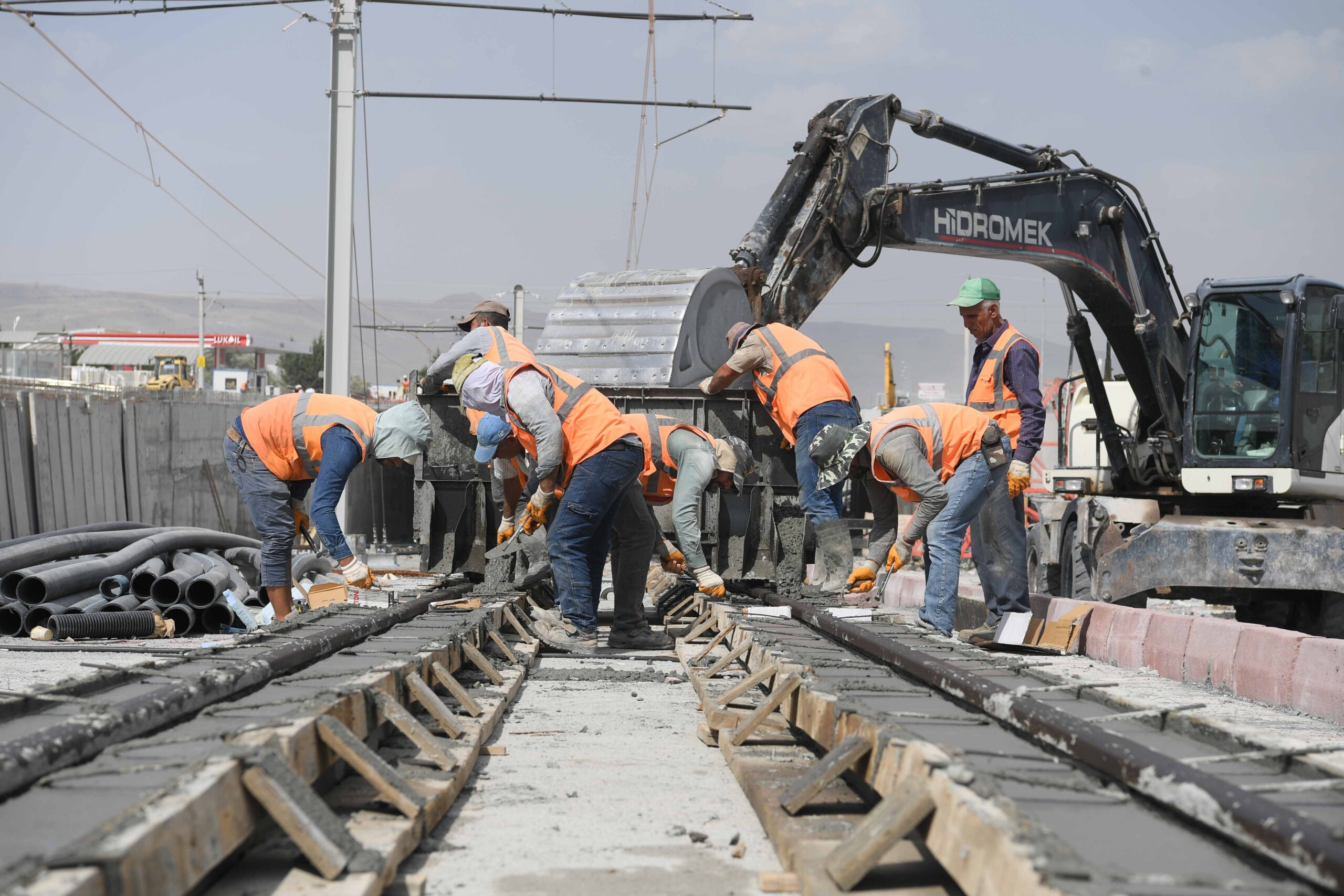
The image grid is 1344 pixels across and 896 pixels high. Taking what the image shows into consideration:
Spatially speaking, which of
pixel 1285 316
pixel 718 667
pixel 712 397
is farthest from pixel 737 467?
pixel 1285 316

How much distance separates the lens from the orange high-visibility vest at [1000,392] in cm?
844

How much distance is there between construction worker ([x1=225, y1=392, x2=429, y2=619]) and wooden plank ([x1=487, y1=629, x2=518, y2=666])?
118 centimetres

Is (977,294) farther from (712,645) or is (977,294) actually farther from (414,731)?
(414,731)

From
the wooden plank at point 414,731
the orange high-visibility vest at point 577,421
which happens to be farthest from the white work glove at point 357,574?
the wooden plank at point 414,731

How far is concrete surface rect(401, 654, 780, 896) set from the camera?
333cm

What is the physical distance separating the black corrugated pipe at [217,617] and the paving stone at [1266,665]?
6.65m

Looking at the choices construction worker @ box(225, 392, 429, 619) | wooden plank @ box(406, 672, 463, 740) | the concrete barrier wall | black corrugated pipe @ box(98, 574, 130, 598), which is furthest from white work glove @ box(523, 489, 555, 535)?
the concrete barrier wall

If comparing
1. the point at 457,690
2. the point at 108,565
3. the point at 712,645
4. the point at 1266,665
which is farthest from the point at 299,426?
the point at 1266,665

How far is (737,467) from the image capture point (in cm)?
848

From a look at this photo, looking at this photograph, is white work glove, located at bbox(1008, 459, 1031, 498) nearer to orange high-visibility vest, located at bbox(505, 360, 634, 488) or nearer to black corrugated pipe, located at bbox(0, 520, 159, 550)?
orange high-visibility vest, located at bbox(505, 360, 634, 488)

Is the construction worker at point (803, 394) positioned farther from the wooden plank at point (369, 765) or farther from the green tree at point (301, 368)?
the green tree at point (301, 368)

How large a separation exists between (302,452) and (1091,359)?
685cm

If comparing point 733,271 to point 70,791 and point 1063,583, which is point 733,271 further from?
point 70,791

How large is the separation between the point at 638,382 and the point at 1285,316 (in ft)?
16.4
